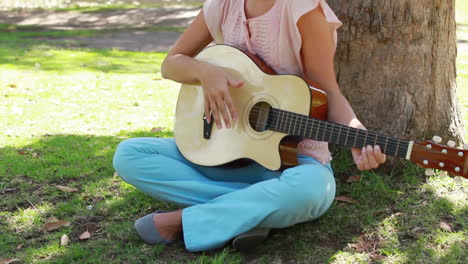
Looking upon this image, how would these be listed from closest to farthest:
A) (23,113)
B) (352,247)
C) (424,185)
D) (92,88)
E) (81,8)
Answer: (352,247), (424,185), (23,113), (92,88), (81,8)

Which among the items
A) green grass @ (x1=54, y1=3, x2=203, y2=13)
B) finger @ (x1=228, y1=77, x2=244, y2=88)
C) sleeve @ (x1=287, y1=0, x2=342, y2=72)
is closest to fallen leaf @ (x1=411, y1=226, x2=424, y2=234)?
sleeve @ (x1=287, y1=0, x2=342, y2=72)

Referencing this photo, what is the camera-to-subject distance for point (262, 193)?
9.12 ft

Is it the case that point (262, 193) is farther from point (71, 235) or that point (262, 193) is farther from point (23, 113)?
point (23, 113)

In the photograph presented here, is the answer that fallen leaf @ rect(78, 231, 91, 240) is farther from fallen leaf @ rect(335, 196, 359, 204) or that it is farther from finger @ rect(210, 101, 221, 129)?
fallen leaf @ rect(335, 196, 359, 204)

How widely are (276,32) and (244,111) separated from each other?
1.48 feet

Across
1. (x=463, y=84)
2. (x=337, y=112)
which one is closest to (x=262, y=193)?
(x=337, y=112)

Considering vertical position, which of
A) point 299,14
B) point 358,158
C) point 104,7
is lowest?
point 104,7

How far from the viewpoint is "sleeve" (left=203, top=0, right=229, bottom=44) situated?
3279mm

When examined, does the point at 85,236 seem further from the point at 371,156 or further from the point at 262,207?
the point at 371,156

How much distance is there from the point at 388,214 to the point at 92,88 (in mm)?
4456

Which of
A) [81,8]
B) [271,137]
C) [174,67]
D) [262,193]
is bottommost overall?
[81,8]

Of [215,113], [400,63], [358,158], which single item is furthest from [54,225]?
[400,63]

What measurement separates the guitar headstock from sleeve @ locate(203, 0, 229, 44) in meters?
1.33

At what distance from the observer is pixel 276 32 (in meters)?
3.09
